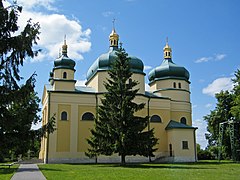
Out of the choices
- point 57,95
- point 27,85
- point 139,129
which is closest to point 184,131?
point 139,129

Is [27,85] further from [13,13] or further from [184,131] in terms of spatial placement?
[184,131]

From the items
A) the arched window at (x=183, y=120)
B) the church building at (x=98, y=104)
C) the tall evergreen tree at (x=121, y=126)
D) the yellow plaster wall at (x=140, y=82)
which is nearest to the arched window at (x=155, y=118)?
the church building at (x=98, y=104)

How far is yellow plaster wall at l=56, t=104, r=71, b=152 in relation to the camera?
114ft

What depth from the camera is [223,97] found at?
1766 inches

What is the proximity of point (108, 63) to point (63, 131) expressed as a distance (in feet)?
30.1

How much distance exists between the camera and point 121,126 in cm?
2752

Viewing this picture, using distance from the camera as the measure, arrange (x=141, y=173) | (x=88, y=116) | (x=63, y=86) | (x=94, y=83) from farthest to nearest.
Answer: (x=94, y=83) → (x=88, y=116) → (x=63, y=86) → (x=141, y=173)

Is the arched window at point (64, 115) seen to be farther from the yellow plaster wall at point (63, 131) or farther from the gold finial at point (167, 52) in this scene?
the gold finial at point (167, 52)

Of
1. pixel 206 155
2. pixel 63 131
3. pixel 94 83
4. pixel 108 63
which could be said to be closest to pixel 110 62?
pixel 108 63

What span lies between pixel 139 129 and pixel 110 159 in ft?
31.7

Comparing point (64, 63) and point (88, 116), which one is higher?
point (64, 63)

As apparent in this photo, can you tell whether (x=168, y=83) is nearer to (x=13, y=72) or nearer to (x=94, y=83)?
(x=94, y=83)

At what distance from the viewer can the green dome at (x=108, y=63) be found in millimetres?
37969

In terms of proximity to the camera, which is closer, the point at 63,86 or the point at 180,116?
the point at 63,86
